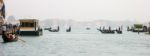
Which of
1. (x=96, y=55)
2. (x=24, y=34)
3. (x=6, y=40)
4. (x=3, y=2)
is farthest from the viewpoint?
(x=24, y=34)

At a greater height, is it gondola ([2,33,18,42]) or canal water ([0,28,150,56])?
gondola ([2,33,18,42])

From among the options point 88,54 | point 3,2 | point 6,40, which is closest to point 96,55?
point 88,54

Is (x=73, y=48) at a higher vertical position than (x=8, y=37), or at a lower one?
lower

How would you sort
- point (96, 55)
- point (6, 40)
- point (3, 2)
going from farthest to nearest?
1. point (3, 2)
2. point (6, 40)
3. point (96, 55)

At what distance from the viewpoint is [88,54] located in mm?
57219

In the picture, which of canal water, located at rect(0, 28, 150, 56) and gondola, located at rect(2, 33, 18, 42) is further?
gondola, located at rect(2, 33, 18, 42)

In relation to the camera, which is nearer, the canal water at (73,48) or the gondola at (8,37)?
the canal water at (73,48)

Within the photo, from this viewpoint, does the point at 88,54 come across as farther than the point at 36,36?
No

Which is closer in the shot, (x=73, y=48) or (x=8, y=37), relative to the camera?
(x=73, y=48)

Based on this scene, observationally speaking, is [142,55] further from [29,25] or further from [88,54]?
[29,25]

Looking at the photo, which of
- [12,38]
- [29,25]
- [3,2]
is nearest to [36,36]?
[29,25]

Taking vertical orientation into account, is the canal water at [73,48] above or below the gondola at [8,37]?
below

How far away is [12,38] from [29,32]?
30.7 metres

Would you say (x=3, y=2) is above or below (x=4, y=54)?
above
